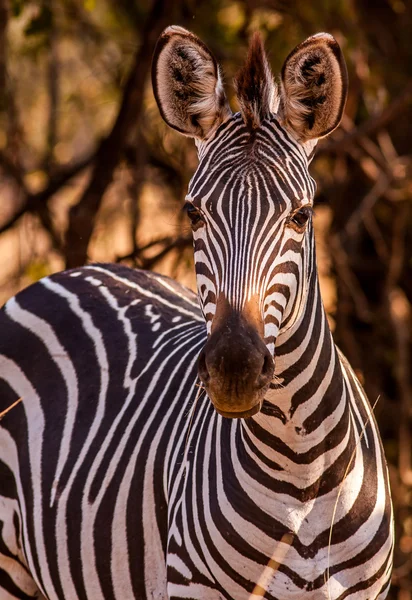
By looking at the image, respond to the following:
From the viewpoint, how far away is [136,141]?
7.39m

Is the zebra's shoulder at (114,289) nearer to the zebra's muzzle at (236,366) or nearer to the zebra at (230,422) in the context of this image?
the zebra at (230,422)

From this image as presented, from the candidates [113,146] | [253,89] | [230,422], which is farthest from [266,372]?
[113,146]

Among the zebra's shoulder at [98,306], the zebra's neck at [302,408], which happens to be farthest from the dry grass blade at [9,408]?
the zebra's neck at [302,408]

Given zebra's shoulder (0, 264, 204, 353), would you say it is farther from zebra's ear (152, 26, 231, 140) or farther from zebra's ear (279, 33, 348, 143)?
zebra's ear (279, 33, 348, 143)

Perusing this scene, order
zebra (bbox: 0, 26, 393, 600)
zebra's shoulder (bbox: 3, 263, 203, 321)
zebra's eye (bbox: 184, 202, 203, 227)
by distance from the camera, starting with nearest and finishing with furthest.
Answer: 1. zebra (bbox: 0, 26, 393, 600)
2. zebra's eye (bbox: 184, 202, 203, 227)
3. zebra's shoulder (bbox: 3, 263, 203, 321)

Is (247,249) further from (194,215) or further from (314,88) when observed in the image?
(314,88)

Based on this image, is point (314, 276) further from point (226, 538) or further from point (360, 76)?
point (360, 76)

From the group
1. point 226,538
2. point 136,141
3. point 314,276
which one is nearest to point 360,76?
point 136,141

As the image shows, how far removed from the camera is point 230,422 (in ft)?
11.0

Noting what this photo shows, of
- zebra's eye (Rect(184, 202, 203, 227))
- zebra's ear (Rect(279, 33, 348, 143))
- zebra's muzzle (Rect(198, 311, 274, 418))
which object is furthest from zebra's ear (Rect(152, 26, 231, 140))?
zebra's muzzle (Rect(198, 311, 274, 418))

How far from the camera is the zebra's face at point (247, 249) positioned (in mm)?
2646

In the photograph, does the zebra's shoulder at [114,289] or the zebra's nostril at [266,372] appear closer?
the zebra's nostril at [266,372]

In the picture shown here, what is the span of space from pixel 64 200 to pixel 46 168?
608 centimetres

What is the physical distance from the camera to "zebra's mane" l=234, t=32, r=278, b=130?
3.09 meters
